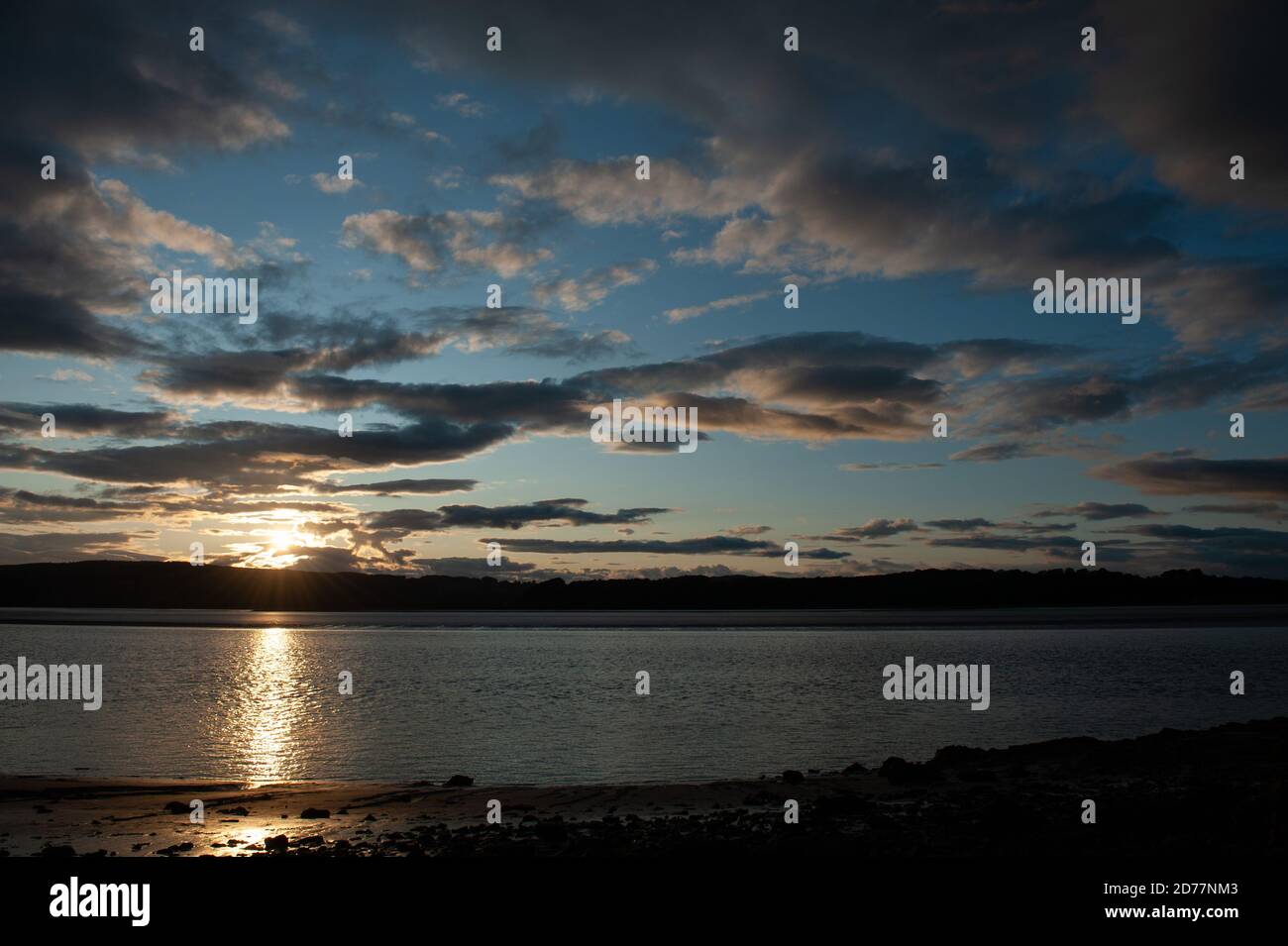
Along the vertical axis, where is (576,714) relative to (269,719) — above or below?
above

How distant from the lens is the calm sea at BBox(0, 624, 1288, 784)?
3444cm

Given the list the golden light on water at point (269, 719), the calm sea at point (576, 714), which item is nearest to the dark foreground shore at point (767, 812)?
the calm sea at point (576, 714)

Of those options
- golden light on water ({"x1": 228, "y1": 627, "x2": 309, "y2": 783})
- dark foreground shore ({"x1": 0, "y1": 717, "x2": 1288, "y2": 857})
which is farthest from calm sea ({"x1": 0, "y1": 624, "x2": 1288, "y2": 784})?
dark foreground shore ({"x1": 0, "y1": 717, "x2": 1288, "y2": 857})

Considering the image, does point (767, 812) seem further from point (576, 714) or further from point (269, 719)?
point (269, 719)

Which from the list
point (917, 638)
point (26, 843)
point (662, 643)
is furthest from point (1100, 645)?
point (26, 843)

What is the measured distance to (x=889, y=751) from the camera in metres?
35.6

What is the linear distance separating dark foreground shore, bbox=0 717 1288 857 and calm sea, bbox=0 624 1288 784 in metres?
4.51

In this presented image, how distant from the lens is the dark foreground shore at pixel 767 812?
17.8 meters

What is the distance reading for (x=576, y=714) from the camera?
157 ft

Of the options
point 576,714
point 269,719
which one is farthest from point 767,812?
point 269,719

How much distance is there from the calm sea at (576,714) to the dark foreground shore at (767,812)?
4506 millimetres

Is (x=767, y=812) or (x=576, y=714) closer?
(x=767, y=812)

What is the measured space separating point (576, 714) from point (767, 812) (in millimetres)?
26630
